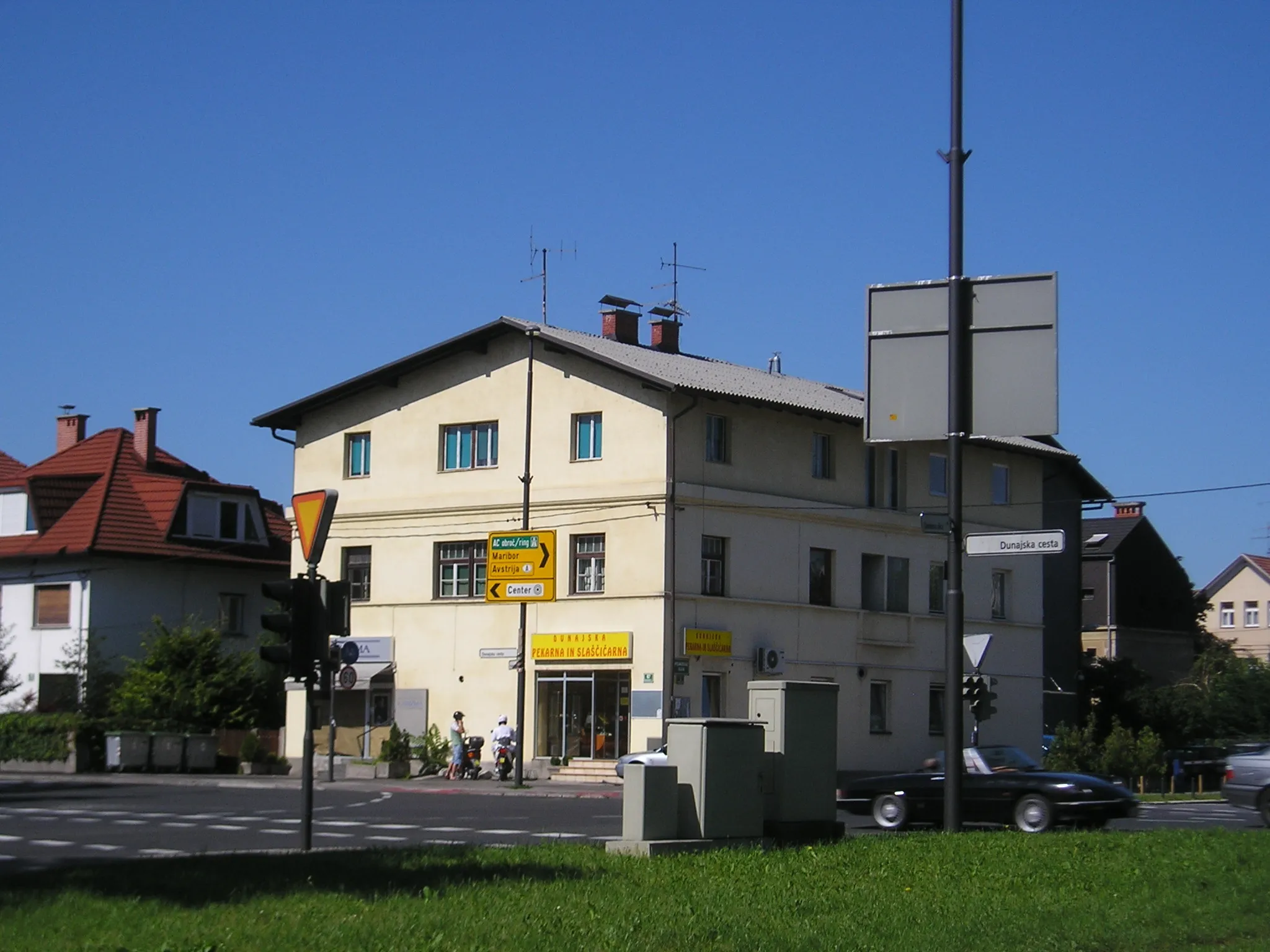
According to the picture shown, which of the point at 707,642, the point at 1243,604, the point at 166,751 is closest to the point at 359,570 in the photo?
the point at 166,751

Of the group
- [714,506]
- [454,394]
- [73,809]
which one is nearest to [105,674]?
[454,394]

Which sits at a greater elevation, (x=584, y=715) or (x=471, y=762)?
(x=584, y=715)

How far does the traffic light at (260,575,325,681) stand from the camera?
46.8ft

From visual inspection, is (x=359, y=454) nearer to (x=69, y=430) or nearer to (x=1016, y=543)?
(x=69, y=430)

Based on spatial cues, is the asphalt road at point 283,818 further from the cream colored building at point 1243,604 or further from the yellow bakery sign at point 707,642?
the cream colored building at point 1243,604

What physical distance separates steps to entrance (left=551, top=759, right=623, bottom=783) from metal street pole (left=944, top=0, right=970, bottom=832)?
26.7 meters

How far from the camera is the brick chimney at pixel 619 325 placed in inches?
2014

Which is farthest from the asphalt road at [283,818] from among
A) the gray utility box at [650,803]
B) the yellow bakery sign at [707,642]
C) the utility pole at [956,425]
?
the yellow bakery sign at [707,642]

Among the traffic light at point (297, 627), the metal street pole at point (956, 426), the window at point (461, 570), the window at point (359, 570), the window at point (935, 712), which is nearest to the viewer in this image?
the traffic light at point (297, 627)

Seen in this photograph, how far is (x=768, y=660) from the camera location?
4419cm

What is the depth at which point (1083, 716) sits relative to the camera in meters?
60.9

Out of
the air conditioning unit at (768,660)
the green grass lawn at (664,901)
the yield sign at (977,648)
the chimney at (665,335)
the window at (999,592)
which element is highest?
the chimney at (665,335)

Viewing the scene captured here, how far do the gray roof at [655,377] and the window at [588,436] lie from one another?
1799 mm

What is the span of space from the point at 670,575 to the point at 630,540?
153 cm
